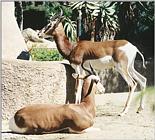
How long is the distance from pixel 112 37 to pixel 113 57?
24.3ft

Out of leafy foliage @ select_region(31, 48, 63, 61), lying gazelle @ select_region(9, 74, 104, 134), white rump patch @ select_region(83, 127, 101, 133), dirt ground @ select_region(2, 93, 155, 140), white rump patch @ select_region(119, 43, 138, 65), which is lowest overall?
dirt ground @ select_region(2, 93, 155, 140)

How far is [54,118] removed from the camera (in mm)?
4965

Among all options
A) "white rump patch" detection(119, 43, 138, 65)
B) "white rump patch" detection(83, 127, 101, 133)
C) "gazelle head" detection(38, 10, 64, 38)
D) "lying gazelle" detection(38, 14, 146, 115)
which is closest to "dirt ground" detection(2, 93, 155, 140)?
"white rump patch" detection(83, 127, 101, 133)

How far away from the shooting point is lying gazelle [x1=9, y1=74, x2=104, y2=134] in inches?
195

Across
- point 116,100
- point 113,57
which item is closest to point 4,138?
point 113,57

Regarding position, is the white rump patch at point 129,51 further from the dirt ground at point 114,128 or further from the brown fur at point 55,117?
the brown fur at point 55,117

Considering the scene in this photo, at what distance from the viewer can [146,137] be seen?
201 inches

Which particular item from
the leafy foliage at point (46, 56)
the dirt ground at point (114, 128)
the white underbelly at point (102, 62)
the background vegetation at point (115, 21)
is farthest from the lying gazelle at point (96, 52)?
the background vegetation at point (115, 21)

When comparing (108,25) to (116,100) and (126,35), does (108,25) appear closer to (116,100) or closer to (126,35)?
(126,35)

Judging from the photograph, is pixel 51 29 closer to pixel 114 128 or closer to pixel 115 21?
pixel 114 128

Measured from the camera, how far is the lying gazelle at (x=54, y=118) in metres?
4.95

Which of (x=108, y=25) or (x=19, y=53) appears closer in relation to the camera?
(x=19, y=53)

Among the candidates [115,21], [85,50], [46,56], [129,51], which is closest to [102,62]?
[85,50]

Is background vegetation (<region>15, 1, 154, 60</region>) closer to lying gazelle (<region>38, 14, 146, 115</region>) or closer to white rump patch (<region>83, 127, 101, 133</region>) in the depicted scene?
lying gazelle (<region>38, 14, 146, 115</region>)
